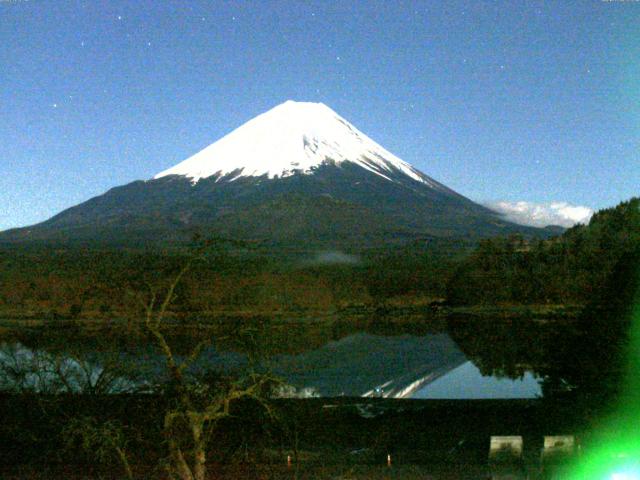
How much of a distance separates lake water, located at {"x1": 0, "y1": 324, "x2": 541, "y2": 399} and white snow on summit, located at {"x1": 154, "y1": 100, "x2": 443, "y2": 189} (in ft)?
239

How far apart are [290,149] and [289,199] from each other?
30.9 metres

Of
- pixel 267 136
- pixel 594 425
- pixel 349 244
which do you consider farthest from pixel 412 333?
pixel 267 136

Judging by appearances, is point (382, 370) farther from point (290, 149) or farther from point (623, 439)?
point (290, 149)

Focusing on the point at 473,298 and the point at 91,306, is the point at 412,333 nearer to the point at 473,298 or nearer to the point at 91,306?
the point at 473,298

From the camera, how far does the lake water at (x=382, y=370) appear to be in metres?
17.0

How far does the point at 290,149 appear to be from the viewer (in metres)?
111

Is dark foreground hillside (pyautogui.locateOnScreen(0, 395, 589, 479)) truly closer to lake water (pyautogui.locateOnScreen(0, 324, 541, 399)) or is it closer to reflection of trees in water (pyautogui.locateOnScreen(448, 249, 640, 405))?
reflection of trees in water (pyautogui.locateOnScreen(448, 249, 640, 405))

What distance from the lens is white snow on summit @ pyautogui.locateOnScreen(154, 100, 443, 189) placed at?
104188mm

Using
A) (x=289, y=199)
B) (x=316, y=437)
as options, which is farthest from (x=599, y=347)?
(x=289, y=199)

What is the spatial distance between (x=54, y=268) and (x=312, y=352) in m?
17.5

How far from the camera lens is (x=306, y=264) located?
46812 millimetres

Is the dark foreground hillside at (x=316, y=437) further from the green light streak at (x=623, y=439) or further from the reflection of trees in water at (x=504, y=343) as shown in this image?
the reflection of trees in water at (x=504, y=343)

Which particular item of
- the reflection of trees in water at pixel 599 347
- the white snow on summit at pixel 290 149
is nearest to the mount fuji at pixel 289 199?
the white snow on summit at pixel 290 149

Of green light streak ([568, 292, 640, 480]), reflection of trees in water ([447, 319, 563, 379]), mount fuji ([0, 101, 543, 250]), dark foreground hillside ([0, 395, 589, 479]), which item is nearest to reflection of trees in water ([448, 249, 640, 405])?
green light streak ([568, 292, 640, 480])
